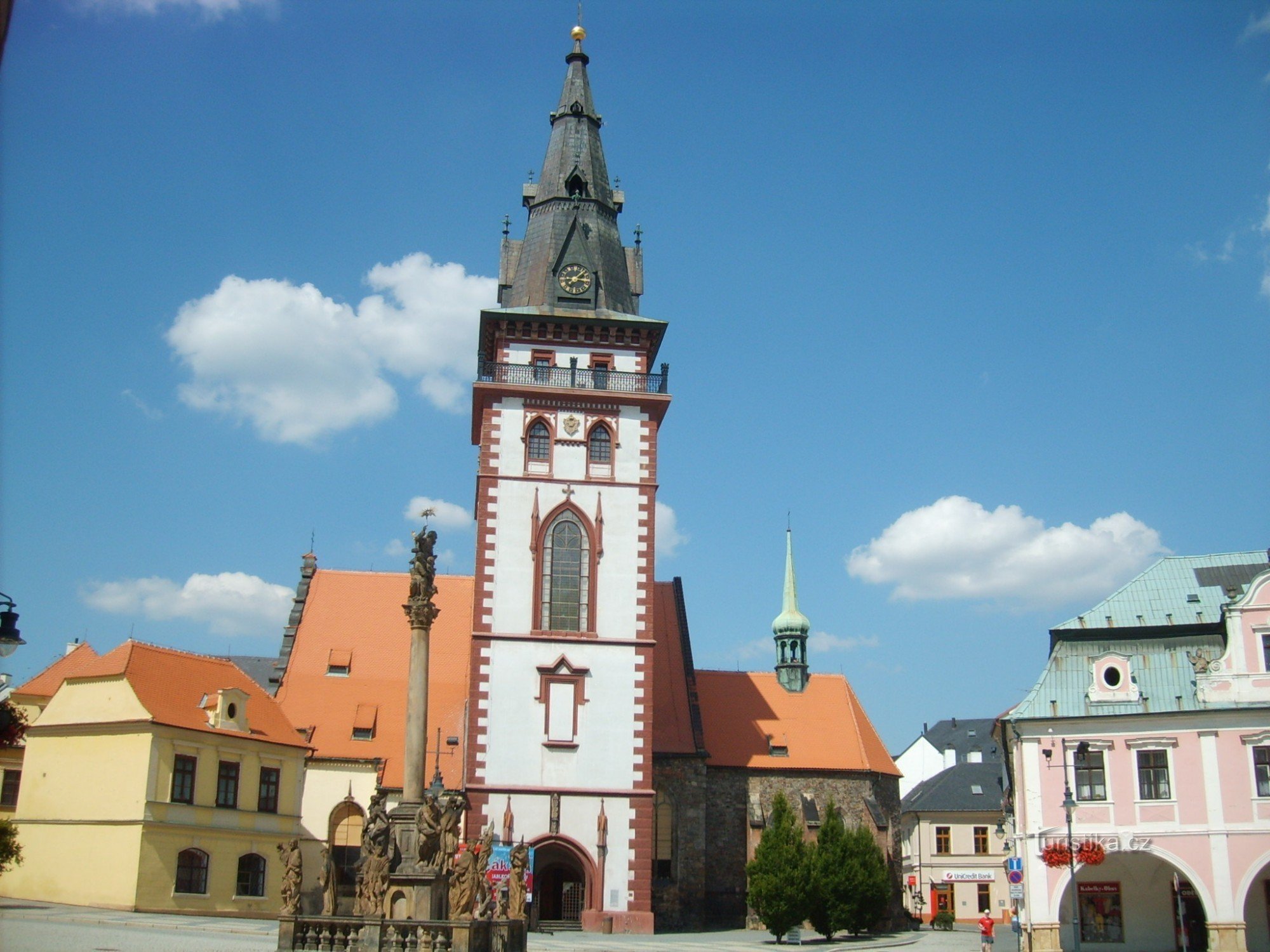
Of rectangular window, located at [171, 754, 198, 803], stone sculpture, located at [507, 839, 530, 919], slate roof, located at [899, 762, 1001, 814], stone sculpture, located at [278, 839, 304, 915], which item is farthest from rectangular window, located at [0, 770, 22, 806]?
slate roof, located at [899, 762, 1001, 814]

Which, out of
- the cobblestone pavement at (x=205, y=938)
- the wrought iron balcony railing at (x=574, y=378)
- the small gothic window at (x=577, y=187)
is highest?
the small gothic window at (x=577, y=187)

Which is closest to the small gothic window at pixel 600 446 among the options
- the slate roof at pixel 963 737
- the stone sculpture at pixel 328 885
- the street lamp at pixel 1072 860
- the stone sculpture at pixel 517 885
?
the stone sculpture at pixel 517 885

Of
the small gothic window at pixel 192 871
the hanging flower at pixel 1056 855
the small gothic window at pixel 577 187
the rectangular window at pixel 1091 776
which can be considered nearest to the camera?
the hanging flower at pixel 1056 855

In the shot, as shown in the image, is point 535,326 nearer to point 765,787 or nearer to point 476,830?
point 476,830

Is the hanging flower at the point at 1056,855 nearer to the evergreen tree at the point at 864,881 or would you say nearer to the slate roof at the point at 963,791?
the evergreen tree at the point at 864,881

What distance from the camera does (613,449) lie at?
41219 millimetres

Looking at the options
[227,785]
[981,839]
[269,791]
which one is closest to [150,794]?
[227,785]

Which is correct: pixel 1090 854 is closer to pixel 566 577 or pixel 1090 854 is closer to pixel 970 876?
pixel 566 577

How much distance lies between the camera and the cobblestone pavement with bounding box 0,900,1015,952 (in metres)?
22.6

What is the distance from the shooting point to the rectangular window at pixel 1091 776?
33.2m

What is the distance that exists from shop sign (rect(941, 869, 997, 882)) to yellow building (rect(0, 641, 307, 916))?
36350 mm

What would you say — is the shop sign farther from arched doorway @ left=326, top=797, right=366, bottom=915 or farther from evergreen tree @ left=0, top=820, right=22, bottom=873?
evergreen tree @ left=0, top=820, right=22, bottom=873

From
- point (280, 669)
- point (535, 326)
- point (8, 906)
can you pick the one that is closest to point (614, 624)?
point (535, 326)

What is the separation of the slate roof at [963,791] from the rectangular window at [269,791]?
35.8 meters
